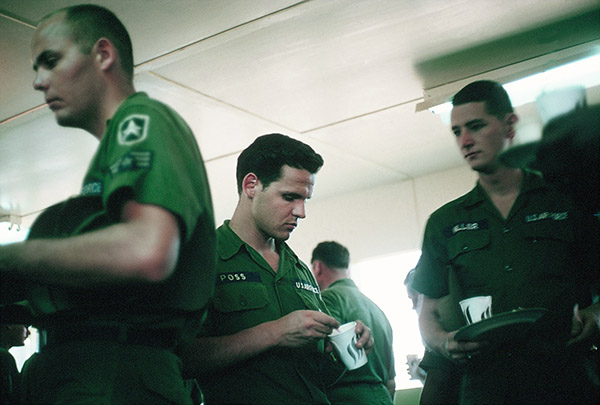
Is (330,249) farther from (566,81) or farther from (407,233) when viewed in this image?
(566,81)

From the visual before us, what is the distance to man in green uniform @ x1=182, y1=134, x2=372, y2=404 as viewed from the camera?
160 centimetres

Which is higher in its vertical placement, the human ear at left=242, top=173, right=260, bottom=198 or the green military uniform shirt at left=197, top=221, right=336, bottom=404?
the human ear at left=242, top=173, right=260, bottom=198

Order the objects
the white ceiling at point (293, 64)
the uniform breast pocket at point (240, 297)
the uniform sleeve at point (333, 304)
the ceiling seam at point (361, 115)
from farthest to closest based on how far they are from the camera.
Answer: the ceiling seam at point (361, 115)
the white ceiling at point (293, 64)
the uniform sleeve at point (333, 304)
the uniform breast pocket at point (240, 297)

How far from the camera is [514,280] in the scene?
1742mm

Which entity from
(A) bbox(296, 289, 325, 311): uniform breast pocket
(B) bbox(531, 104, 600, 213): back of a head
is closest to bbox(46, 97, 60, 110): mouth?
(B) bbox(531, 104, 600, 213): back of a head

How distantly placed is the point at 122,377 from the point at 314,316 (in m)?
0.72

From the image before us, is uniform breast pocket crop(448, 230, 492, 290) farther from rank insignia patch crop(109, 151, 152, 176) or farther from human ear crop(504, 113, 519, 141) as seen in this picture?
rank insignia patch crop(109, 151, 152, 176)

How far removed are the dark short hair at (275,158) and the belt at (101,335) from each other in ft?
3.24

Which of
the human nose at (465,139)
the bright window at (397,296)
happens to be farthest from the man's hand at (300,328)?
the bright window at (397,296)

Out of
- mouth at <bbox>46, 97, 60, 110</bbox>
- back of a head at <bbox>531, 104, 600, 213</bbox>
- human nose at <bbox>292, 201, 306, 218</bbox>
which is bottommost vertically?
back of a head at <bbox>531, 104, 600, 213</bbox>

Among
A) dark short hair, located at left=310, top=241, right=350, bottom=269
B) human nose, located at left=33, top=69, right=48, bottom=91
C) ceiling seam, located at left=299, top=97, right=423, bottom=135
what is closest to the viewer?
human nose, located at left=33, top=69, right=48, bottom=91

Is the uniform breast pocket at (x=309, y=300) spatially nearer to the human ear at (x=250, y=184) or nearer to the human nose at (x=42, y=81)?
the human ear at (x=250, y=184)

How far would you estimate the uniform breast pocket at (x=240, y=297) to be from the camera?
1.71 meters

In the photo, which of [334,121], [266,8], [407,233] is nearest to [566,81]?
[266,8]
